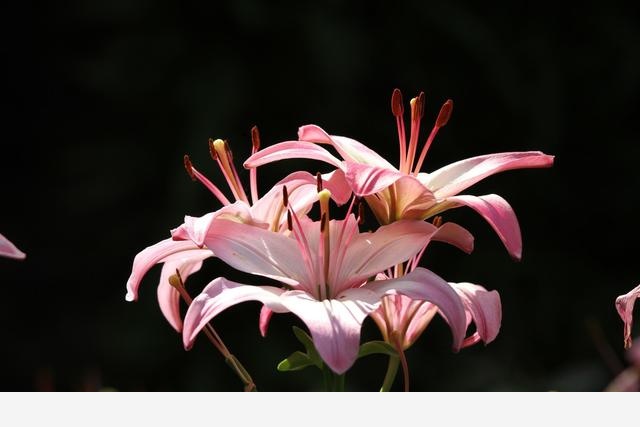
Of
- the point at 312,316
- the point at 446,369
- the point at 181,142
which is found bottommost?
the point at 446,369

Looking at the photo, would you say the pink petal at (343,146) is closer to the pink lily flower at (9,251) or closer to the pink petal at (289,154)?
the pink petal at (289,154)

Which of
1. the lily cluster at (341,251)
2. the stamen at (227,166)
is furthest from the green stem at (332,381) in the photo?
the stamen at (227,166)

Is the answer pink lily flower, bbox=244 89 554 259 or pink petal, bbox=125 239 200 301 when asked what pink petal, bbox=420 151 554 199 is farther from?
Result: pink petal, bbox=125 239 200 301

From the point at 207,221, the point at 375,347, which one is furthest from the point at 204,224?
the point at 375,347

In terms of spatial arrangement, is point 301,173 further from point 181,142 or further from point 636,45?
point 636,45

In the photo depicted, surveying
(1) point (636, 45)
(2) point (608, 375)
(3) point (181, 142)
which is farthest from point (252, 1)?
(2) point (608, 375)

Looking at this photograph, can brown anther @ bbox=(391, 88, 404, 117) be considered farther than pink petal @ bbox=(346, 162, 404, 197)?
Yes

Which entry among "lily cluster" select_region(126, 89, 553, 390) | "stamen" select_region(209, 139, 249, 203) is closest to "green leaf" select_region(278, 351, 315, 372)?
"lily cluster" select_region(126, 89, 553, 390)
